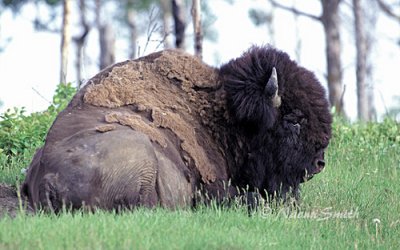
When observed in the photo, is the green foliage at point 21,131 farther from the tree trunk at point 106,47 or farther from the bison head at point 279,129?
the tree trunk at point 106,47

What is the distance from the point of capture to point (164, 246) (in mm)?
6348

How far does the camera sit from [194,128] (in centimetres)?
879

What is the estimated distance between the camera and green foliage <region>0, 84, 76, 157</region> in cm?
1169

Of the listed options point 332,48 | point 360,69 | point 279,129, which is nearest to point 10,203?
point 279,129

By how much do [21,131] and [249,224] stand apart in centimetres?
521

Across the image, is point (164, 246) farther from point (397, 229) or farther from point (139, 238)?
point (397, 229)

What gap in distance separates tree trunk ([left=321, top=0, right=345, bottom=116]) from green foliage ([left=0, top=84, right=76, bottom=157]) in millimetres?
16347

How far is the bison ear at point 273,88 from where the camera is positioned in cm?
880

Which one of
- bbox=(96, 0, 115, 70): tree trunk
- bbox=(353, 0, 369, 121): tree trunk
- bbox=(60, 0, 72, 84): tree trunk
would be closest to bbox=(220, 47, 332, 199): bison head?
bbox=(96, 0, 115, 70): tree trunk

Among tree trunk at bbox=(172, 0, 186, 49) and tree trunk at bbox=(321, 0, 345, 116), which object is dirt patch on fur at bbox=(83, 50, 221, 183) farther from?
tree trunk at bbox=(321, 0, 345, 116)

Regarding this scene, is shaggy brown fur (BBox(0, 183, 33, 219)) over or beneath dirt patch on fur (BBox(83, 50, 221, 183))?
beneath

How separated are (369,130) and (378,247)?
634 cm

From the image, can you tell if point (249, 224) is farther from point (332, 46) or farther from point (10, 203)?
point (332, 46)

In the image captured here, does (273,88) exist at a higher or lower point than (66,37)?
lower
